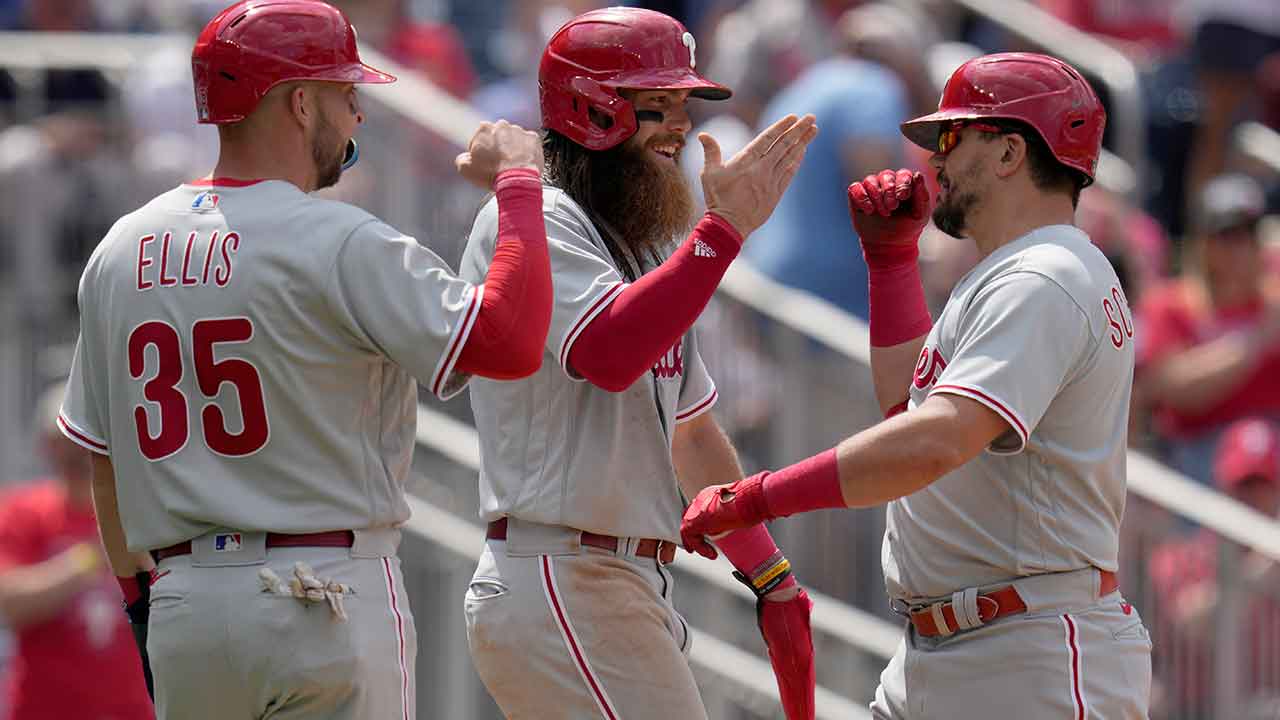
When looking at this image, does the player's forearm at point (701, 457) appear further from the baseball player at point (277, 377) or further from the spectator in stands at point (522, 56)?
the spectator in stands at point (522, 56)

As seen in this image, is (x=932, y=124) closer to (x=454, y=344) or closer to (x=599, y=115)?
(x=599, y=115)

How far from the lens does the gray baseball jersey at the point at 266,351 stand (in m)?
4.30

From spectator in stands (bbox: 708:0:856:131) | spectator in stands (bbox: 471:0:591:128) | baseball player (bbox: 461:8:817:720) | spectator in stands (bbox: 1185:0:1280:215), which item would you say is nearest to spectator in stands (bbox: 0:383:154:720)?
spectator in stands (bbox: 471:0:591:128)

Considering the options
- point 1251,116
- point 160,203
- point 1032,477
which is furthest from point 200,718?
point 1251,116

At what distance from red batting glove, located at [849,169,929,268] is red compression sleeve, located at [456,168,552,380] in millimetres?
913

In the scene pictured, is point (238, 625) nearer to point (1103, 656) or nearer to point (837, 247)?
point (1103, 656)

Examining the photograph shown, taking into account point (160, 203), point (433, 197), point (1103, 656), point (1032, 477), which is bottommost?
point (433, 197)

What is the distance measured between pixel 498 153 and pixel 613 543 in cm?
95

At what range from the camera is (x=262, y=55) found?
443cm

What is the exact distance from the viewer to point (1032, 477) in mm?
4465

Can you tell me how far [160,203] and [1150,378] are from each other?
5120 millimetres

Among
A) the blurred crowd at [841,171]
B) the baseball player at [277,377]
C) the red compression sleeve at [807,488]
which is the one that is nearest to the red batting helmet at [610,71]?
the baseball player at [277,377]

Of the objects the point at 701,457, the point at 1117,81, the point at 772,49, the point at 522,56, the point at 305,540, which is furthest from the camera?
the point at 522,56

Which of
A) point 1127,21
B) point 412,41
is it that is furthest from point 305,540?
point 1127,21
